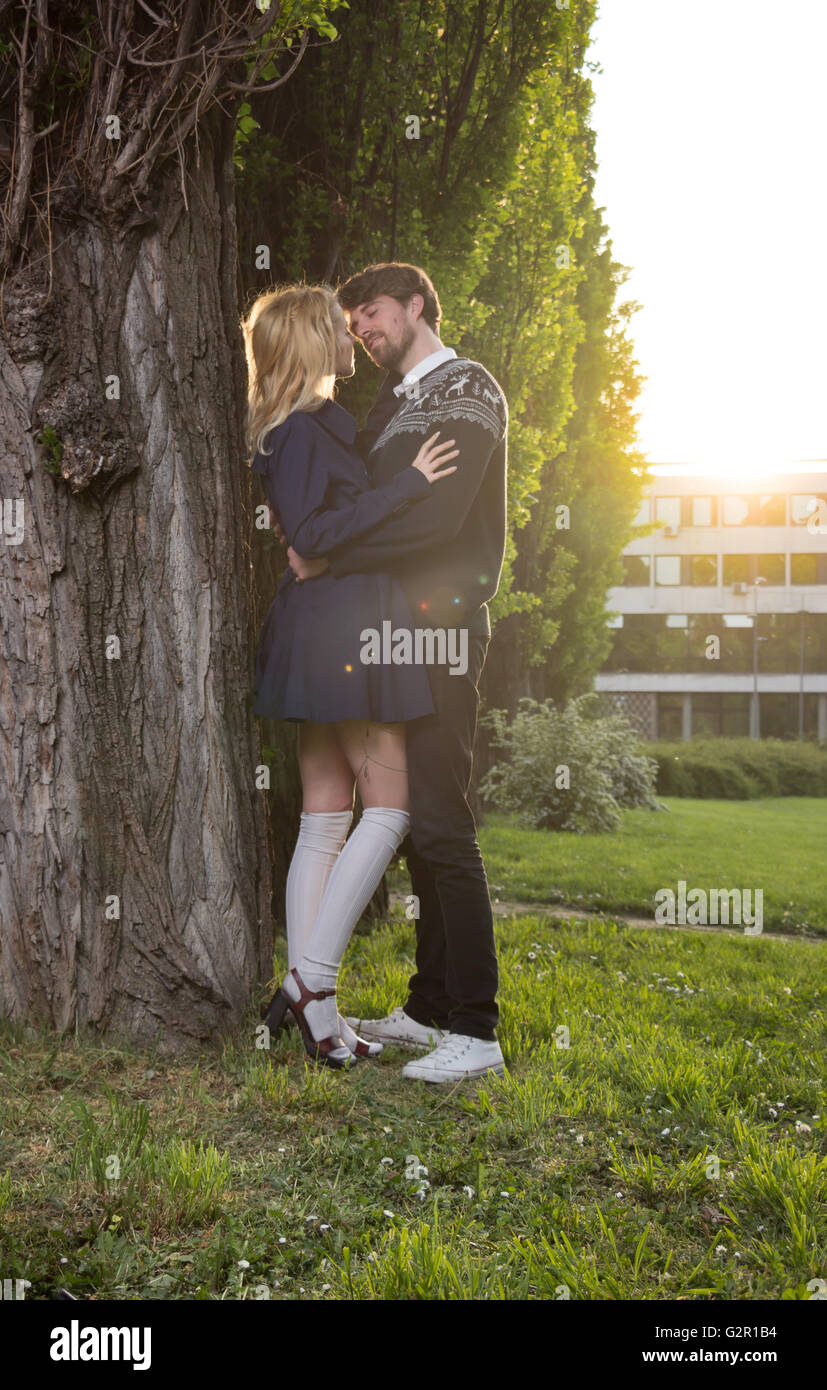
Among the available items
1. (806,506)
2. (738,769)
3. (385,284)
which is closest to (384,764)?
(385,284)

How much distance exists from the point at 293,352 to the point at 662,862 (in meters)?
8.16

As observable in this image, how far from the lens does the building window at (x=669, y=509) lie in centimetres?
4062

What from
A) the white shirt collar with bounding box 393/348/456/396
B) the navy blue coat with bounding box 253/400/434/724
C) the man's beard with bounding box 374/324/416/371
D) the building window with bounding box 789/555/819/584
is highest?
the building window with bounding box 789/555/819/584

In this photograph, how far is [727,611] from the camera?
134 feet

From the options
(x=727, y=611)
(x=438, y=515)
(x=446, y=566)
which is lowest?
(x=446, y=566)

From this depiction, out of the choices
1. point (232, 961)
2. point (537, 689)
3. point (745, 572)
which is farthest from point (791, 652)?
point (232, 961)

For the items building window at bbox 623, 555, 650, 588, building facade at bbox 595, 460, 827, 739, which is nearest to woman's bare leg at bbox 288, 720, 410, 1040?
building facade at bbox 595, 460, 827, 739

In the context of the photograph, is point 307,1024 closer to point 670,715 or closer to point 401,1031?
point 401,1031

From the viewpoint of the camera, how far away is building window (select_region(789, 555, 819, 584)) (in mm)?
39688

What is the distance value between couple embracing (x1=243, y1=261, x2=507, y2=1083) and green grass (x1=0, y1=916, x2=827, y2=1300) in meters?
0.30

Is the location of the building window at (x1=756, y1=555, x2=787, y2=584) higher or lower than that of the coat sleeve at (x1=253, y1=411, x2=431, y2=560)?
higher

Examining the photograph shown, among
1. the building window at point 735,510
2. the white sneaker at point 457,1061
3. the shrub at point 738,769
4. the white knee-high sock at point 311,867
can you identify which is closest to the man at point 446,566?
the white sneaker at point 457,1061

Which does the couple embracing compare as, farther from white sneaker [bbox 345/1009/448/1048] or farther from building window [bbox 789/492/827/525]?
building window [bbox 789/492/827/525]

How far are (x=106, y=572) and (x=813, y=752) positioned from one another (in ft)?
79.1
